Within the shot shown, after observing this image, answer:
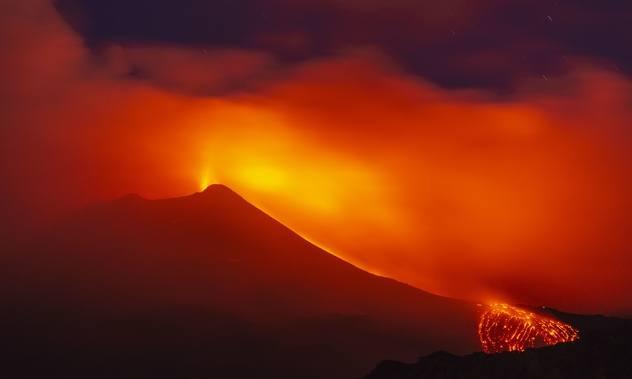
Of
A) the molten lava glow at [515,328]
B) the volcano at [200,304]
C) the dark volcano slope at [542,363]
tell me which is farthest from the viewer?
the molten lava glow at [515,328]

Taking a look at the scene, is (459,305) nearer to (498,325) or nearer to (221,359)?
(498,325)

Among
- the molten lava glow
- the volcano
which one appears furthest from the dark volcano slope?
the molten lava glow

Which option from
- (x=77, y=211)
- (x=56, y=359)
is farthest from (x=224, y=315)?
(x=77, y=211)

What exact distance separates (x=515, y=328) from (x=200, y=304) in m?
46.8

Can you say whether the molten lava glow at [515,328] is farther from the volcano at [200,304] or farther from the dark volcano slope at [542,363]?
the dark volcano slope at [542,363]

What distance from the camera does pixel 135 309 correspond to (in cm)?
10294

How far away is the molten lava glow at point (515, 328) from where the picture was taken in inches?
3561

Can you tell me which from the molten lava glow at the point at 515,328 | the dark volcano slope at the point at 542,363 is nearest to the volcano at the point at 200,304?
the molten lava glow at the point at 515,328

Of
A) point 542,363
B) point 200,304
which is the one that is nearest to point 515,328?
point 200,304

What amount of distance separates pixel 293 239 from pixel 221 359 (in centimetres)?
4482

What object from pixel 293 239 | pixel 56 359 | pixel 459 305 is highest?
pixel 293 239

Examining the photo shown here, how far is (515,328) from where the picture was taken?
93.8 meters

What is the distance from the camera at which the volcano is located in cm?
8662

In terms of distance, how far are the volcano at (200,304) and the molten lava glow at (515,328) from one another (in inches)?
119
